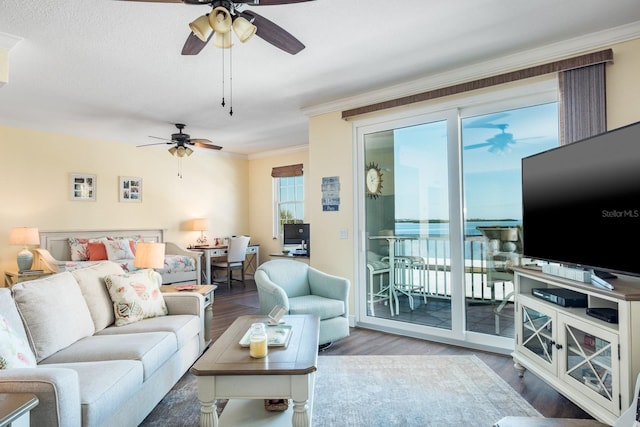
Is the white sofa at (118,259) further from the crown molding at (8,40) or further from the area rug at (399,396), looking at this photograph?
the area rug at (399,396)

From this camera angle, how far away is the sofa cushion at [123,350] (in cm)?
206

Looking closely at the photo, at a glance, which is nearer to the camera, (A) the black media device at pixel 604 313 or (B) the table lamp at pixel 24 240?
(A) the black media device at pixel 604 313

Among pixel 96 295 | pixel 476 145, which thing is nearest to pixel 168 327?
pixel 96 295

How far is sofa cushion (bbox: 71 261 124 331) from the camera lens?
2574 millimetres

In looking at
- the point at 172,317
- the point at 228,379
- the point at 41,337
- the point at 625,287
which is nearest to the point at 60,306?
the point at 41,337

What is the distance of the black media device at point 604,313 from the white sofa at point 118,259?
4979 mm

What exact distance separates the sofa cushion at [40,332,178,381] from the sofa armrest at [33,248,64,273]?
10.5 feet

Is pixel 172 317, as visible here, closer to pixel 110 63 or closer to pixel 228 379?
pixel 228 379

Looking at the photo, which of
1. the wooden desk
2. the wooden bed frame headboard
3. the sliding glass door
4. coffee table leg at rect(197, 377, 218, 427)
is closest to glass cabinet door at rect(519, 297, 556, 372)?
the sliding glass door

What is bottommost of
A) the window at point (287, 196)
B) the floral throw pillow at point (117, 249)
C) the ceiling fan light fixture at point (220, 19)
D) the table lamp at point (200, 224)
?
the floral throw pillow at point (117, 249)

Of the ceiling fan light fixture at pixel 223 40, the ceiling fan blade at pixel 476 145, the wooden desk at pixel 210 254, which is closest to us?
the ceiling fan light fixture at pixel 223 40

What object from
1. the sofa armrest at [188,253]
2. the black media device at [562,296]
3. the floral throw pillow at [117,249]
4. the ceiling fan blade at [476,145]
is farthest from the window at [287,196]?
the black media device at [562,296]

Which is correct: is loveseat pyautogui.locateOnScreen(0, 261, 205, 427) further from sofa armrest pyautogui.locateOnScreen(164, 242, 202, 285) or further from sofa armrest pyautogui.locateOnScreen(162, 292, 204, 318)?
sofa armrest pyautogui.locateOnScreen(164, 242, 202, 285)

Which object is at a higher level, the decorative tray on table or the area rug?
the decorative tray on table
